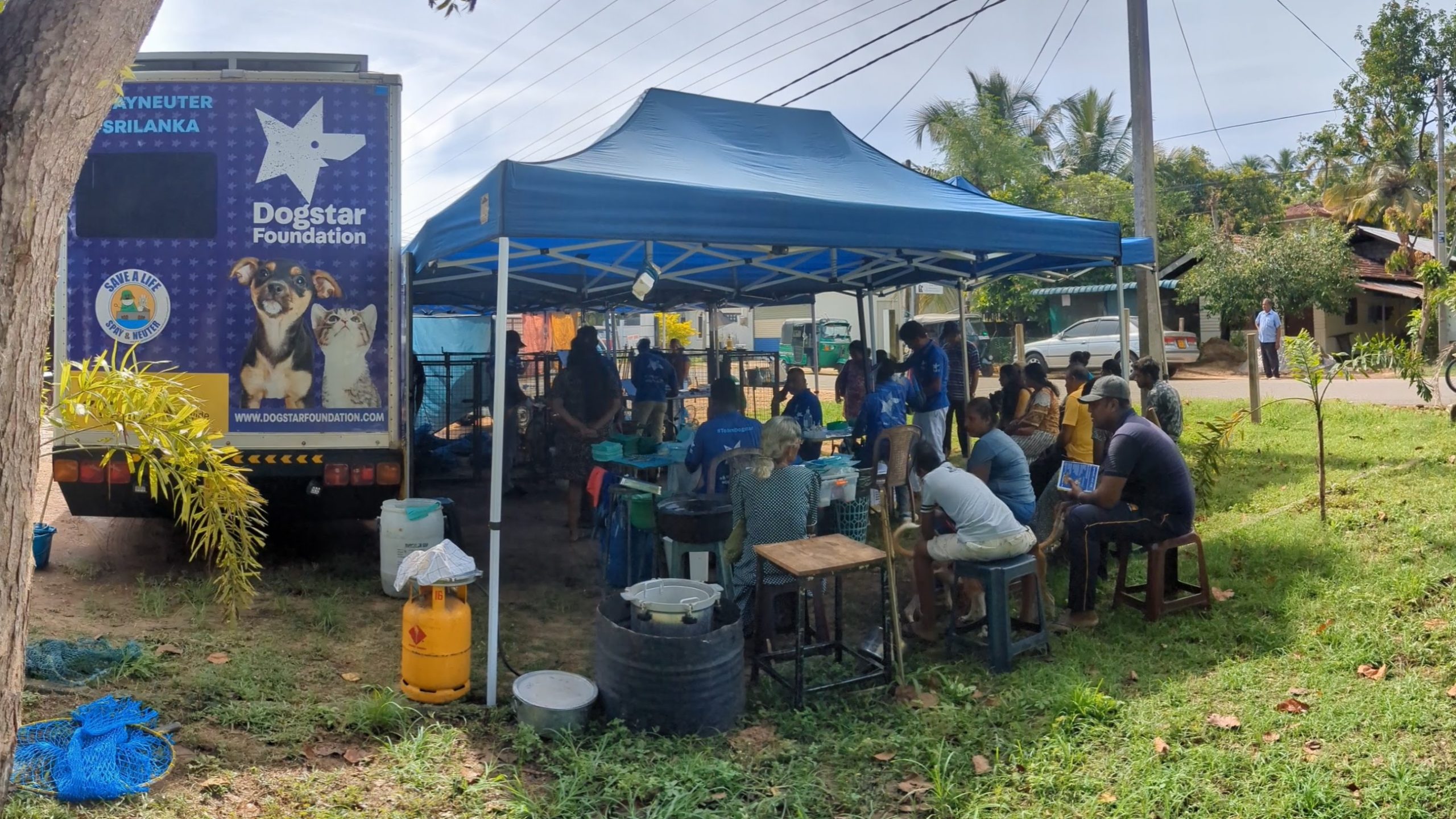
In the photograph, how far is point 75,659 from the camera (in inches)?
191

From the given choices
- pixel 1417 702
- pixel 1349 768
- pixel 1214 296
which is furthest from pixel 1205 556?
pixel 1214 296

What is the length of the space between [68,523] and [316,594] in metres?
3.55

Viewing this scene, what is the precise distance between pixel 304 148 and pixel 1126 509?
5337 millimetres

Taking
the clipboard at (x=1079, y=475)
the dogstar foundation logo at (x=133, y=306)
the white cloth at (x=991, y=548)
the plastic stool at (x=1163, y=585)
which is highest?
→ the dogstar foundation logo at (x=133, y=306)

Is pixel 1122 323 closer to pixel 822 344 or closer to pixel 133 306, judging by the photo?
pixel 133 306

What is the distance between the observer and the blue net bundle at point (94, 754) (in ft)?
11.6

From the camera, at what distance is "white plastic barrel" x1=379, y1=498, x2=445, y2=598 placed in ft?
21.2

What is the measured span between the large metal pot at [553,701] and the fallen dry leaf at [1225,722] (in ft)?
8.59

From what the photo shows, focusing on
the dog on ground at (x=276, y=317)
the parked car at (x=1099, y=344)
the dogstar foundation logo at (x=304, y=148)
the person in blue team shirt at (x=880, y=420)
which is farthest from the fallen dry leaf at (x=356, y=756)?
the parked car at (x=1099, y=344)

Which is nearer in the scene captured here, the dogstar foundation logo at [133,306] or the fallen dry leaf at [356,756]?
the fallen dry leaf at [356,756]

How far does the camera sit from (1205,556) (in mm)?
7062

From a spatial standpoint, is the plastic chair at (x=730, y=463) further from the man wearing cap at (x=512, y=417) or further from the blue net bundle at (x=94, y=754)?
the man wearing cap at (x=512, y=417)

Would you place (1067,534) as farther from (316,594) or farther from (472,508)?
(472,508)

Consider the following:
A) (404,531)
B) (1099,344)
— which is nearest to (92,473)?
(404,531)
